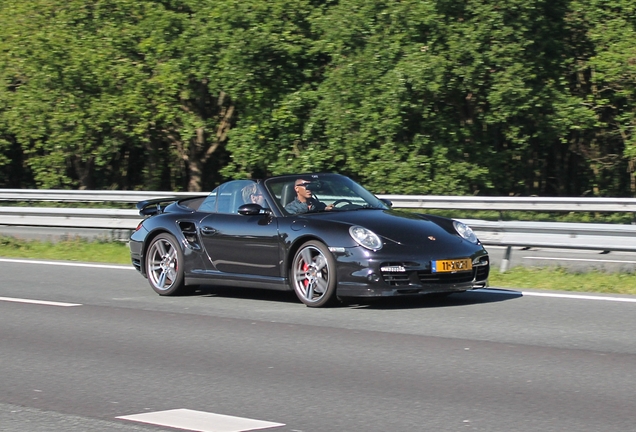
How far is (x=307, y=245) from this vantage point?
9.62m

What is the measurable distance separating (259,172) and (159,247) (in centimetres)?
1395

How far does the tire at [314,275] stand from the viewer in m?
9.40

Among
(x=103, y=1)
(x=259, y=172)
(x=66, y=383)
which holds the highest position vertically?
(x=103, y=1)

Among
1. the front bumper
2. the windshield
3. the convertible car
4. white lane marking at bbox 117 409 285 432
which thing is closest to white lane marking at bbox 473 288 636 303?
the convertible car

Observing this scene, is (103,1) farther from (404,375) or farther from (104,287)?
(404,375)

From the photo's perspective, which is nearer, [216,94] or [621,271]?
[621,271]

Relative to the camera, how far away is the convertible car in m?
9.17

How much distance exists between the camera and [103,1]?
80.1 ft

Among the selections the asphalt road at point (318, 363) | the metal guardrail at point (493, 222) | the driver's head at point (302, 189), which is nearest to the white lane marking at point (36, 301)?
the asphalt road at point (318, 363)

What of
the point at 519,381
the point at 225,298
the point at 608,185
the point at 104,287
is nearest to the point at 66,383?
the point at 519,381

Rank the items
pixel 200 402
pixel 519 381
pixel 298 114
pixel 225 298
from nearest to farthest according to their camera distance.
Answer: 1. pixel 200 402
2. pixel 519 381
3. pixel 225 298
4. pixel 298 114

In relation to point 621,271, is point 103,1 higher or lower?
higher

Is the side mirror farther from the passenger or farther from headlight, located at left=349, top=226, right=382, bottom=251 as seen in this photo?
headlight, located at left=349, top=226, right=382, bottom=251

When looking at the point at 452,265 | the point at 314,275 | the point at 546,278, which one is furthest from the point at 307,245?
the point at 546,278
